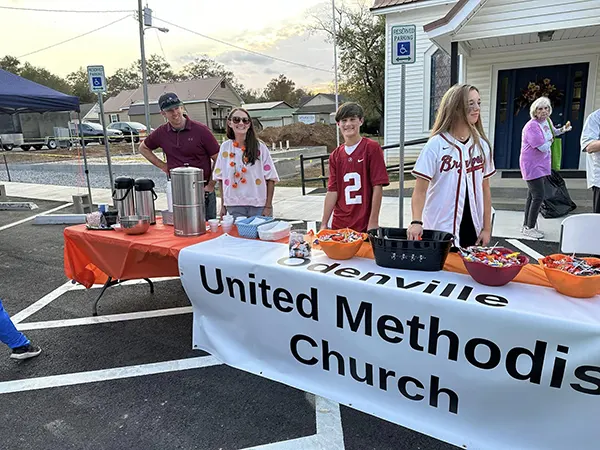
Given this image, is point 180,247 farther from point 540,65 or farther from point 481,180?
point 540,65

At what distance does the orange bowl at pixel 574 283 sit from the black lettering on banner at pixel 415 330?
1.94ft

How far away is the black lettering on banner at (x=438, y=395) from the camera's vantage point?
191cm

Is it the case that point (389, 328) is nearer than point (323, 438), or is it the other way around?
point (389, 328)

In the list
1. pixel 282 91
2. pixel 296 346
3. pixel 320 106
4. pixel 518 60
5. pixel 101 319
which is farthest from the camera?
pixel 282 91

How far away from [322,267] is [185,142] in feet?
7.34

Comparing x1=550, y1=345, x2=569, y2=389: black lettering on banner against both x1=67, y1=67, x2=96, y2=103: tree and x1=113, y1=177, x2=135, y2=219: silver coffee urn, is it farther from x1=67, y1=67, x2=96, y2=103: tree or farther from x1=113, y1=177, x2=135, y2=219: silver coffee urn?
x1=67, y1=67, x2=96, y2=103: tree

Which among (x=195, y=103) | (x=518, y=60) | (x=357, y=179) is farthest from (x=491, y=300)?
(x=195, y=103)

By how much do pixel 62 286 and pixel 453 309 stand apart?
4213 mm

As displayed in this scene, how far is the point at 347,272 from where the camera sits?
2164 millimetres

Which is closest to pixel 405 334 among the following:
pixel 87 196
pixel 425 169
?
pixel 425 169

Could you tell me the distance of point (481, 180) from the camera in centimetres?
239

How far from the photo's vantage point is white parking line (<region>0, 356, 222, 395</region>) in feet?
8.81

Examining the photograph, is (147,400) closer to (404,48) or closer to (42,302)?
(42,302)

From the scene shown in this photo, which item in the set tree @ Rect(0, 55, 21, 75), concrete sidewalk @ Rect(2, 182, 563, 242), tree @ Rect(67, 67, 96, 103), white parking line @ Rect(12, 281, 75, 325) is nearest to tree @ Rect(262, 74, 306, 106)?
tree @ Rect(67, 67, 96, 103)
